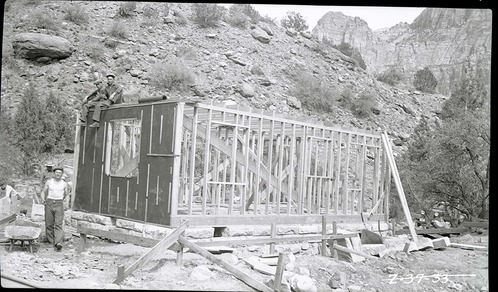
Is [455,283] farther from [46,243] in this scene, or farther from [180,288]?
[46,243]

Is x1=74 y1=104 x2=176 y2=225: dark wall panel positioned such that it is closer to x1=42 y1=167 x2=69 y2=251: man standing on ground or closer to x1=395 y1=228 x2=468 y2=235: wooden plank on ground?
x1=42 y1=167 x2=69 y2=251: man standing on ground

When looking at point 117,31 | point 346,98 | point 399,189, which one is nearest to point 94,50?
point 117,31

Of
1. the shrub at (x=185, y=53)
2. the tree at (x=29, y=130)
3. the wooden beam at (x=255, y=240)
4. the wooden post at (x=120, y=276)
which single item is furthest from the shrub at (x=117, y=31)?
the wooden post at (x=120, y=276)

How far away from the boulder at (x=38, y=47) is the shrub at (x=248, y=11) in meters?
16.2

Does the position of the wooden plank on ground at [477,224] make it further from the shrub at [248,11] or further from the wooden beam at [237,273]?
the shrub at [248,11]

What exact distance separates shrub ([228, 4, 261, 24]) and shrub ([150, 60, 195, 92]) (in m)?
12.6

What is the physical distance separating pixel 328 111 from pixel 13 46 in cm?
2137

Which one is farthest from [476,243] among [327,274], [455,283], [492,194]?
[492,194]

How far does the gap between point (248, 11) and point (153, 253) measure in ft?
128

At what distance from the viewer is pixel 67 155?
26.3 m

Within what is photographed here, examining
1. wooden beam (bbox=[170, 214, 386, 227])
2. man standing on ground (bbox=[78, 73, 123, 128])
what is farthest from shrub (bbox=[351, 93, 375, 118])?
man standing on ground (bbox=[78, 73, 123, 128])

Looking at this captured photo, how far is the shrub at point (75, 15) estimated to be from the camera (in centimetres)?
3625

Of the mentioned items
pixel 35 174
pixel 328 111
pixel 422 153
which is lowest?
pixel 35 174

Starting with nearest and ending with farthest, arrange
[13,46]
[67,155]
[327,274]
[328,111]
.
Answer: [327,274] < [67,155] < [13,46] < [328,111]
